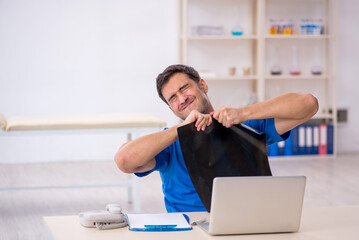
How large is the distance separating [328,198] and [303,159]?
1.64m

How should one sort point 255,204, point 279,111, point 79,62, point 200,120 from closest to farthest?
1. point 255,204
2. point 200,120
3. point 279,111
4. point 79,62

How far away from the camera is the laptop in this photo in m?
1.32

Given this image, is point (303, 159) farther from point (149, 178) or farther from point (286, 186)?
point (286, 186)

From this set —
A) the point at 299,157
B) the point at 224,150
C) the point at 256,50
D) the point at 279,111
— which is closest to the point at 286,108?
the point at 279,111

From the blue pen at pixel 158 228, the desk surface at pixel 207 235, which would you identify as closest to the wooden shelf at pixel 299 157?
the desk surface at pixel 207 235

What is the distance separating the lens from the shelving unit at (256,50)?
5.61 meters

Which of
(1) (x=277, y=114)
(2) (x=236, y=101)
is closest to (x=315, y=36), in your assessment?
(2) (x=236, y=101)

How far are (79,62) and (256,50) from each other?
1807 mm

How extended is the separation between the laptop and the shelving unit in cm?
416

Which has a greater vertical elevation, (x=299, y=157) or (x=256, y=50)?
(x=256, y=50)

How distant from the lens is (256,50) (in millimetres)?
5703

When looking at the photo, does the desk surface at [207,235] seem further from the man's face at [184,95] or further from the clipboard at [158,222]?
the man's face at [184,95]

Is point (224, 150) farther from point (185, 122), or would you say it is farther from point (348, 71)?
point (348, 71)

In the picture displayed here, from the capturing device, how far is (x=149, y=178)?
4.76 m
